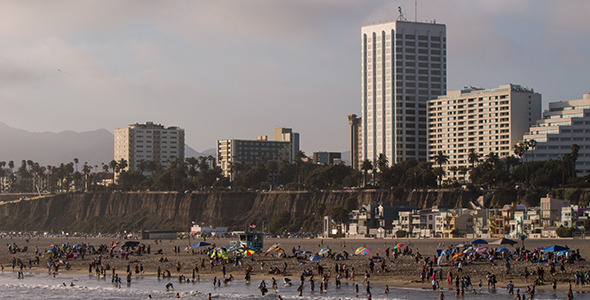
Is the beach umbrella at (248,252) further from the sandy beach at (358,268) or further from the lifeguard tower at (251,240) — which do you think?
the lifeguard tower at (251,240)

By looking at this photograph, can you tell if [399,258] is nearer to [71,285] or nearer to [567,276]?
[567,276]

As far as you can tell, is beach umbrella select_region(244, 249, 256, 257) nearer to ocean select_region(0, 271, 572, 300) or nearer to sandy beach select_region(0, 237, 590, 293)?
sandy beach select_region(0, 237, 590, 293)

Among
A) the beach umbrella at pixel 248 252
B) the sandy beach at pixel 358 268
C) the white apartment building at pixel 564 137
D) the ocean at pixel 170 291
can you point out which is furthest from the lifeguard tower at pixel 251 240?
the white apartment building at pixel 564 137

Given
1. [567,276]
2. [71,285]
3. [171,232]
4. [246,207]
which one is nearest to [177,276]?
[71,285]

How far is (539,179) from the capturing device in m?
156

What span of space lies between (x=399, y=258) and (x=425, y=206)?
82494 millimetres

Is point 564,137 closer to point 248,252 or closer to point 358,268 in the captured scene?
point 248,252

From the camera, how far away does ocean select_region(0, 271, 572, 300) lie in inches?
2368

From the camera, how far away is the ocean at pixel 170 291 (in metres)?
60.2

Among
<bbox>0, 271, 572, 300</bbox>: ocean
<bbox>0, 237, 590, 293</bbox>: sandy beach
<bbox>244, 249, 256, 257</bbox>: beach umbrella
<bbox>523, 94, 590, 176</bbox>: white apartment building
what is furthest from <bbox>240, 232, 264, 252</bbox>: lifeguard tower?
<bbox>523, 94, 590, 176</bbox>: white apartment building

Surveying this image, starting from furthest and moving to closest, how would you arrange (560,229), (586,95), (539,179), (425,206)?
(586,95) → (425,206) → (539,179) → (560,229)

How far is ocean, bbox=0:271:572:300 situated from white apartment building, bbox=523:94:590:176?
122212 millimetres

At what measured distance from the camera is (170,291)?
222 ft

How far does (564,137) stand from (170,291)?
134 meters
